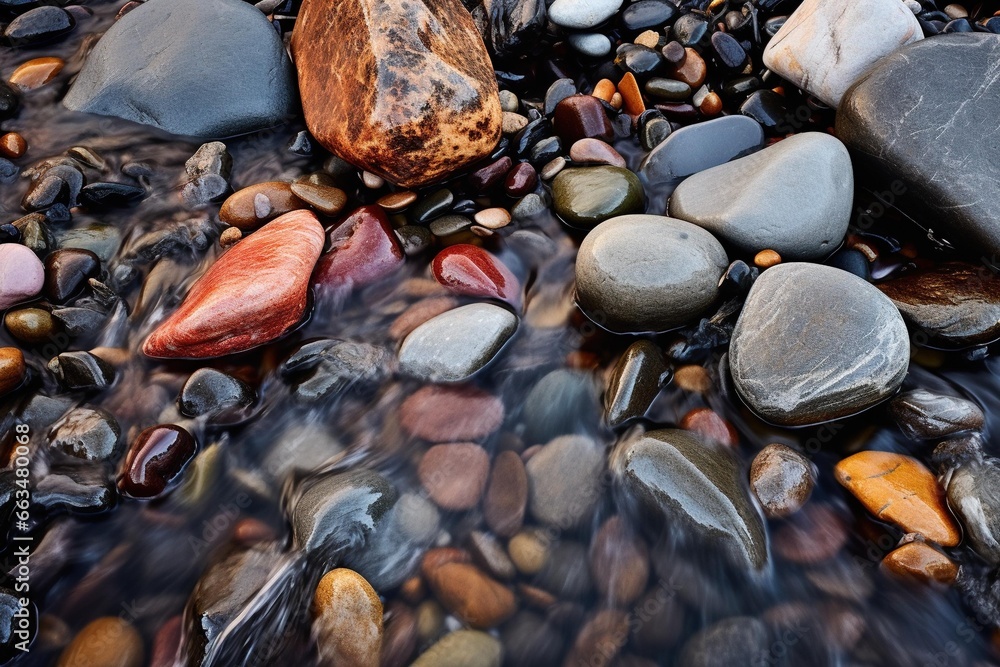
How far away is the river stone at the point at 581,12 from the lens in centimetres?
426

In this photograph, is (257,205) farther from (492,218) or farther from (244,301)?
(492,218)

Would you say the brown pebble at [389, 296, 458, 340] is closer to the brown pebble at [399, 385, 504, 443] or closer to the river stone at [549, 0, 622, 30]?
the brown pebble at [399, 385, 504, 443]

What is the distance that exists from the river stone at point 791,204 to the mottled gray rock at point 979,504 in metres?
1.23

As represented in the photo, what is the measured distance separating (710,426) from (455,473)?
45.3 inches

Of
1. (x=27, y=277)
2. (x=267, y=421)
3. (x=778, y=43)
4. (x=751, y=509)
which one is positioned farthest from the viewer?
(x=778, y=43)

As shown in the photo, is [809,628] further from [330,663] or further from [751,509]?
[330,663]

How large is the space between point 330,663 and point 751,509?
173cm

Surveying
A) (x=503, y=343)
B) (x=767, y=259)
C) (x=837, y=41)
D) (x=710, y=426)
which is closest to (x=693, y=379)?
(x=710, y=426)

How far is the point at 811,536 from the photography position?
250 centimetres

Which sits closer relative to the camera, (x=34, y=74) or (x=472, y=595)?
(x=472, y=595)

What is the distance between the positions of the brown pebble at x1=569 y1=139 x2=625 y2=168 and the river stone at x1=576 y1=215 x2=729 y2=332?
77 centimetres

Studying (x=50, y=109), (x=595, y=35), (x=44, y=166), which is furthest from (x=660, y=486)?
(x=50, y=109)

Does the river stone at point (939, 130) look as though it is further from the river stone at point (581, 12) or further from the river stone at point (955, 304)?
the river stone at point (581, 12)

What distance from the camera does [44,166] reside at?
395 centimetres
